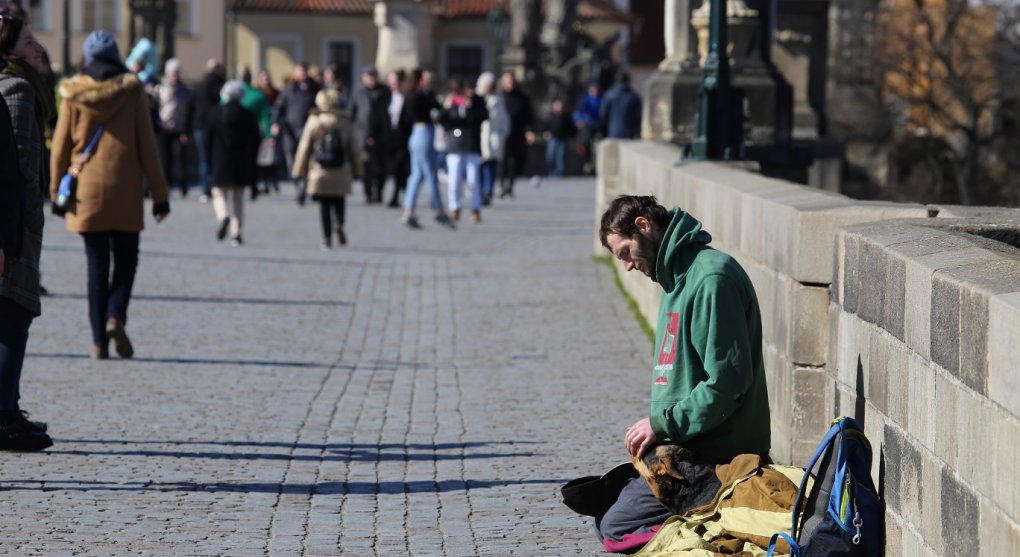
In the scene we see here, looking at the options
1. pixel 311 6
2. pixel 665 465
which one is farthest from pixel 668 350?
pixel 311 6

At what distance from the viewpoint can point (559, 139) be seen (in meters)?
37.4

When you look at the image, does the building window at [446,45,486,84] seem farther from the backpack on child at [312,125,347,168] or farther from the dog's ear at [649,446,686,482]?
the dog's ear at [649,446,686,482]

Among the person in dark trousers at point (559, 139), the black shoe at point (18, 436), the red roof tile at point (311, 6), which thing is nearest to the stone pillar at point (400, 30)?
the person in dark trousers at point (559, 139)

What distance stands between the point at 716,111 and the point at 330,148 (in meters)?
6.33

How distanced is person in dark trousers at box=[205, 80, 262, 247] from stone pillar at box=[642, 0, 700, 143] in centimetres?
403

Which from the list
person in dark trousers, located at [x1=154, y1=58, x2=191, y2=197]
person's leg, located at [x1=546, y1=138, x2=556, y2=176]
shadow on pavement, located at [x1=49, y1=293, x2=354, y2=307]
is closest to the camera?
shadow on pavement, located at [x1=49, y1=293, x2=354, y2=307]

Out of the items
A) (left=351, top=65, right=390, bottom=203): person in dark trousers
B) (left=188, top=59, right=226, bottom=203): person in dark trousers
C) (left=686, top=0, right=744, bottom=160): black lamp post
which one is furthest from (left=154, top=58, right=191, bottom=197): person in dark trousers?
(left=686, top=0, right=744, bottom=160): black lamp post

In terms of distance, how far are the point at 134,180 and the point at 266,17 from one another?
77009mm

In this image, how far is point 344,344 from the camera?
12.4 metres

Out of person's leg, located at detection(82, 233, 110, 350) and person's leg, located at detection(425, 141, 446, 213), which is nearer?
person's leg, located at detection(82, 233, 110, 350)

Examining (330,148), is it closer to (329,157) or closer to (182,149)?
(329,157)

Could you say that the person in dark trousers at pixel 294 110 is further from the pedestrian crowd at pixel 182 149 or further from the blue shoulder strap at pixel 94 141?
the blue shoulder strap at pixel 94 141

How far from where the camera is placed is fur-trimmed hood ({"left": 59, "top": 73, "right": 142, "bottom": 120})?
1065 centimetres

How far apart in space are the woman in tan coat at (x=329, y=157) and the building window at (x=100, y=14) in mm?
65529
